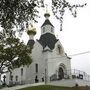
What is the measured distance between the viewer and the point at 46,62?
50156 mm

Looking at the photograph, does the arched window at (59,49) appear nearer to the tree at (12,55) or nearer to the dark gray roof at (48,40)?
the dark gray roof at (48,40)

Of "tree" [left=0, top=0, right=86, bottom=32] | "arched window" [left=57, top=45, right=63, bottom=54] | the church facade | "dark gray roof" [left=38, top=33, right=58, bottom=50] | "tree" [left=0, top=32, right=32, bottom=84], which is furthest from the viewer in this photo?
"arched window" [left=57, top=45, right=63, bottom=54]

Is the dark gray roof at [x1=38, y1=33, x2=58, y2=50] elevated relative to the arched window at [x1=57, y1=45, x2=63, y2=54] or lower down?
elevated

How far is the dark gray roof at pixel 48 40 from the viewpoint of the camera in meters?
52.6

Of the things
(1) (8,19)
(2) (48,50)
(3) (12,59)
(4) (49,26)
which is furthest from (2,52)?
(1) (8,19)

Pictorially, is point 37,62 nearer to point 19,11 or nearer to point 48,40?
point 48,40

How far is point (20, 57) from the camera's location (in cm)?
4497

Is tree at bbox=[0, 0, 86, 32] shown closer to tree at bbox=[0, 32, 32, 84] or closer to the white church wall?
tree at bbox=[0, 32, 32, 84]

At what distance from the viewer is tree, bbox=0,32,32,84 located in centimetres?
4328

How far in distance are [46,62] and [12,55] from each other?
820 cm

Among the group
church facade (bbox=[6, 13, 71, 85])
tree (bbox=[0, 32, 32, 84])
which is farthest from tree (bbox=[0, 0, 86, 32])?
church facade (bbox=[6, 13, 71, 85])

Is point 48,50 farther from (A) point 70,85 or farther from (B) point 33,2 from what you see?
(B) point 33,2

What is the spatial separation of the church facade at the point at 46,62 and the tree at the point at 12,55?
15.9 feet

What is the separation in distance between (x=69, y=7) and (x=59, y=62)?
4315 cm
